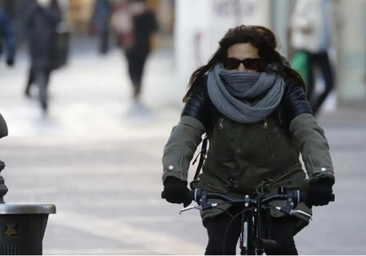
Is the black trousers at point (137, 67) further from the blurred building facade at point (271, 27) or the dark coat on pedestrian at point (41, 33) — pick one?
the dark coat on pedestrian at point (41, 33)

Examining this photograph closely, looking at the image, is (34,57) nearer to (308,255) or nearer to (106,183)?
(106,183)

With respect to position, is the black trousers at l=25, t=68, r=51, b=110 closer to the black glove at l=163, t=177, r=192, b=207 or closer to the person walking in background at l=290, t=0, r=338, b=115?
the person walking in background at l=290, t=0, r=338, b=115

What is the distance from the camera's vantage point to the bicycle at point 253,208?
4684 millimetres

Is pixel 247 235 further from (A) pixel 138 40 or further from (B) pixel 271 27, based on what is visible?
(A) pixel 138 40

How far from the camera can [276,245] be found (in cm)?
483

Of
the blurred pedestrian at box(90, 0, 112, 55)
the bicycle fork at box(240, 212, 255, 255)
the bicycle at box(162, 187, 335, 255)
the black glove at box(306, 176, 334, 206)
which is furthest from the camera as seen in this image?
the blurred pedestrian at box(90, 0, 112, 55)

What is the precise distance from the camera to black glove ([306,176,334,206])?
4.58m

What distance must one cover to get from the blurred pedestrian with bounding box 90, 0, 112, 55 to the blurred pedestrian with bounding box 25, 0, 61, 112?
13573 mm

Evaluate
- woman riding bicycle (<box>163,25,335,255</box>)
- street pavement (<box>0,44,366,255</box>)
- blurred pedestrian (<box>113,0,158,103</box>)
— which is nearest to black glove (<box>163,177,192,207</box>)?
woman riding bicycle (<box>163,25,335,255</box>)

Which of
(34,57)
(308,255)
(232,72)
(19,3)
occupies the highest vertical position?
(19,3)

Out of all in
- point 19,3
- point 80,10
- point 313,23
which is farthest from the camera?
point 80,10

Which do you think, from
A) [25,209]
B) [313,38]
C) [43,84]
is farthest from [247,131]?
[43,84]

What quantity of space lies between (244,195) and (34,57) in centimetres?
1360

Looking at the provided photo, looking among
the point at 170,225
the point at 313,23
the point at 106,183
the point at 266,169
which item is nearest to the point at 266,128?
the point at 266,169
